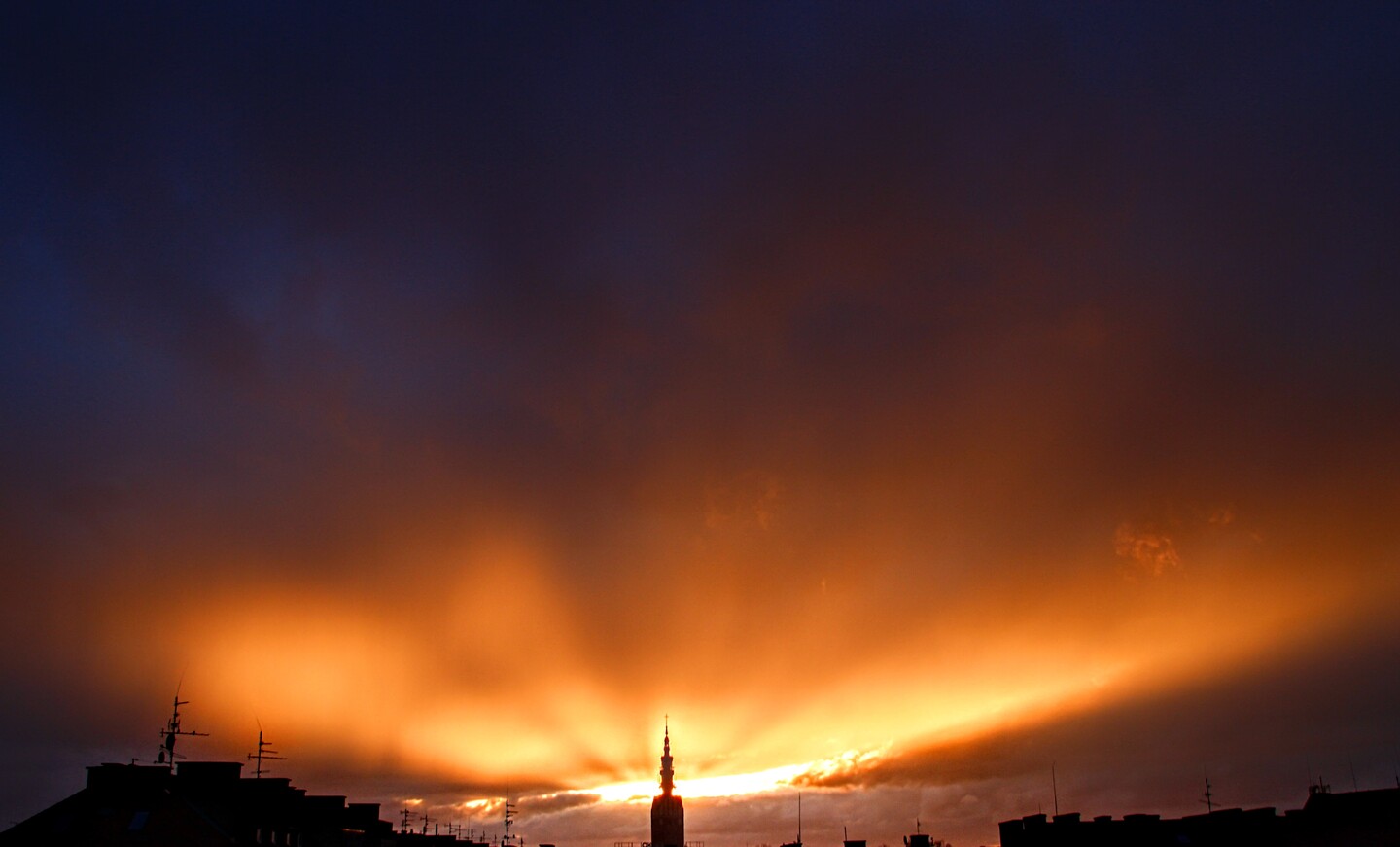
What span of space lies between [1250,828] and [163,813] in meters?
91.3

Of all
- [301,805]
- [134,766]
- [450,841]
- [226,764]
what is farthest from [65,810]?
[450,841]

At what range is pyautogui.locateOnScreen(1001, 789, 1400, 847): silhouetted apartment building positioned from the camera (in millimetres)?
87500

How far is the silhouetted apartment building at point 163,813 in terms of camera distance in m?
87.3

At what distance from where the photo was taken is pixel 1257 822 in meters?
96.4

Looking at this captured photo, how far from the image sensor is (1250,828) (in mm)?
96312

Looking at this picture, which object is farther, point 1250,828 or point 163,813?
point 1250,828

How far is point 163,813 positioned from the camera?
3501 inches

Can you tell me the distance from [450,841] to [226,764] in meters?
61.8

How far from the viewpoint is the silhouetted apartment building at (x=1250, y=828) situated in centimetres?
8750

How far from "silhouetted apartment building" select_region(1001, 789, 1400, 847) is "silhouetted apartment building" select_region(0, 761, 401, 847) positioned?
73386mm

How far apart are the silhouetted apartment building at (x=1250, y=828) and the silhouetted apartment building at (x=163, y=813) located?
73.4 metres

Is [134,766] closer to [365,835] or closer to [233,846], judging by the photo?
[233,846]

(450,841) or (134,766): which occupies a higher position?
(134,766)

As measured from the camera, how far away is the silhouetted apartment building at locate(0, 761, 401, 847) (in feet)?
286
